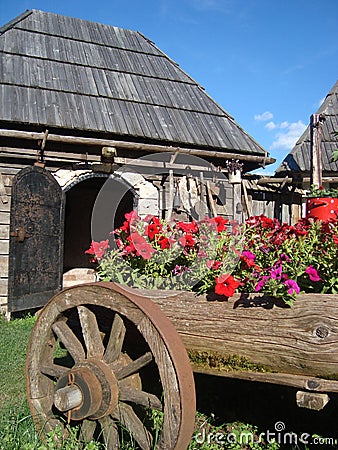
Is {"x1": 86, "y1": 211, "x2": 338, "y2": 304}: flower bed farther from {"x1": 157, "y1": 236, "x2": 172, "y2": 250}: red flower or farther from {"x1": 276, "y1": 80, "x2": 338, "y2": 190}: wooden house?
{"x1": 276, "y1": 80, "x2": 338, "y2": 190}: wooden house

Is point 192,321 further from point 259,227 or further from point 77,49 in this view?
point 77,49

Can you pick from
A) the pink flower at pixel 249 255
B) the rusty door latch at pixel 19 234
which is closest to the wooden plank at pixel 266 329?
the pink flower at pixel 249 255

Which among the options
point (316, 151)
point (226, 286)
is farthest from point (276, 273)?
point (316, 151)

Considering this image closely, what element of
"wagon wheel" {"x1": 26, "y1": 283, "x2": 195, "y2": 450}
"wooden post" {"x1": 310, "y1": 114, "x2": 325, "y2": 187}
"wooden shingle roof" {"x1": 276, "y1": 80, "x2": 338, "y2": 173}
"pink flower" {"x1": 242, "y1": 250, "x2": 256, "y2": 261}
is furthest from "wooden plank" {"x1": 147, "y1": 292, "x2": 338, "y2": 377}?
"wooden shingle roof" {"x1": 276, "y1": 80, "x2": 338, "y2": 173}

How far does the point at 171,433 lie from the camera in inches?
68.8

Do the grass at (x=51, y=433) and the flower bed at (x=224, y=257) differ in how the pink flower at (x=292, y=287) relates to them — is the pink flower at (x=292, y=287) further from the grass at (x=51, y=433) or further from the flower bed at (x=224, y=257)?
the grass at (x=51, y=433)

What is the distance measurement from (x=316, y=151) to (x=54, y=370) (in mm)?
5987

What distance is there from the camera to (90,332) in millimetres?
2170

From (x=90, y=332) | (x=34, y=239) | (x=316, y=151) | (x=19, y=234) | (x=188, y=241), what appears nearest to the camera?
(x=90, y=332)

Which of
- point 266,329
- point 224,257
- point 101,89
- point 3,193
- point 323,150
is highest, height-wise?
point 101,89

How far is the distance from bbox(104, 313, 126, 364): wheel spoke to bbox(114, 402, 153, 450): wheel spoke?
0.19 m

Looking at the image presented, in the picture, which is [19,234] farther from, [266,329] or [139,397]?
[266,329]

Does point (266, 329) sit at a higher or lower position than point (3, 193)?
lower

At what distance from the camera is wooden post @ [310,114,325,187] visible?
23.7ft
